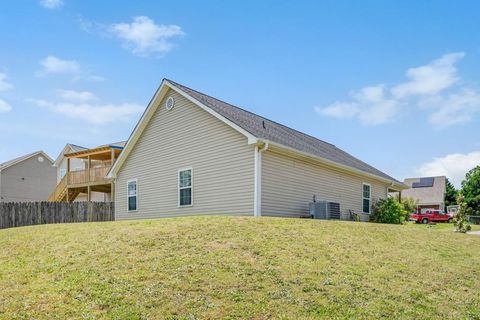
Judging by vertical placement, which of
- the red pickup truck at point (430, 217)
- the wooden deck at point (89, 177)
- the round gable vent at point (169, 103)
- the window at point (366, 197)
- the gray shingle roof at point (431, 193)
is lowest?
the red pickup truck at point (430, 217)

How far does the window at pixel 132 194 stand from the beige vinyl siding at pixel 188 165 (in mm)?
245

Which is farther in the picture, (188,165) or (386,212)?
(386,212)

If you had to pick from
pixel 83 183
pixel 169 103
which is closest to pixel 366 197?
pixel 169 103

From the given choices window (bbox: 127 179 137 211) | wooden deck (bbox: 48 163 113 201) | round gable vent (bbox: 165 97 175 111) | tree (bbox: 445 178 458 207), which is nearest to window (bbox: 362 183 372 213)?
round gable vent (bbox: 165 97 175 111)

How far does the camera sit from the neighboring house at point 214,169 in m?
14.6

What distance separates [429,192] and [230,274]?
57130mm

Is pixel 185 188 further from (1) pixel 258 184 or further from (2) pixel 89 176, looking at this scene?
(2) pixel 89 176

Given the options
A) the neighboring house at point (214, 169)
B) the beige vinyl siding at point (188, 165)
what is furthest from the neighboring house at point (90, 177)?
the beige vinyl siding at point (188, 165)

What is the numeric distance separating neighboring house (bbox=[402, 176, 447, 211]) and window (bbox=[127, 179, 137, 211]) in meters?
45.0

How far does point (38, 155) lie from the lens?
4384cm

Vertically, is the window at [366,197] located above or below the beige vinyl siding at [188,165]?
below

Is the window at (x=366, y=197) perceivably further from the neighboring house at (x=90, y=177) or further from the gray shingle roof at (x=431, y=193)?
the gray shingle roof at (x=431, y=193)

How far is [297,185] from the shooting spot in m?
16.0

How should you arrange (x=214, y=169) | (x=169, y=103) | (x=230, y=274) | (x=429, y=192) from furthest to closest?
1. (x=429, y=192)
2. (x=169, y=103)
3. (x=214, y=169)
4. (x=230, y=274)
